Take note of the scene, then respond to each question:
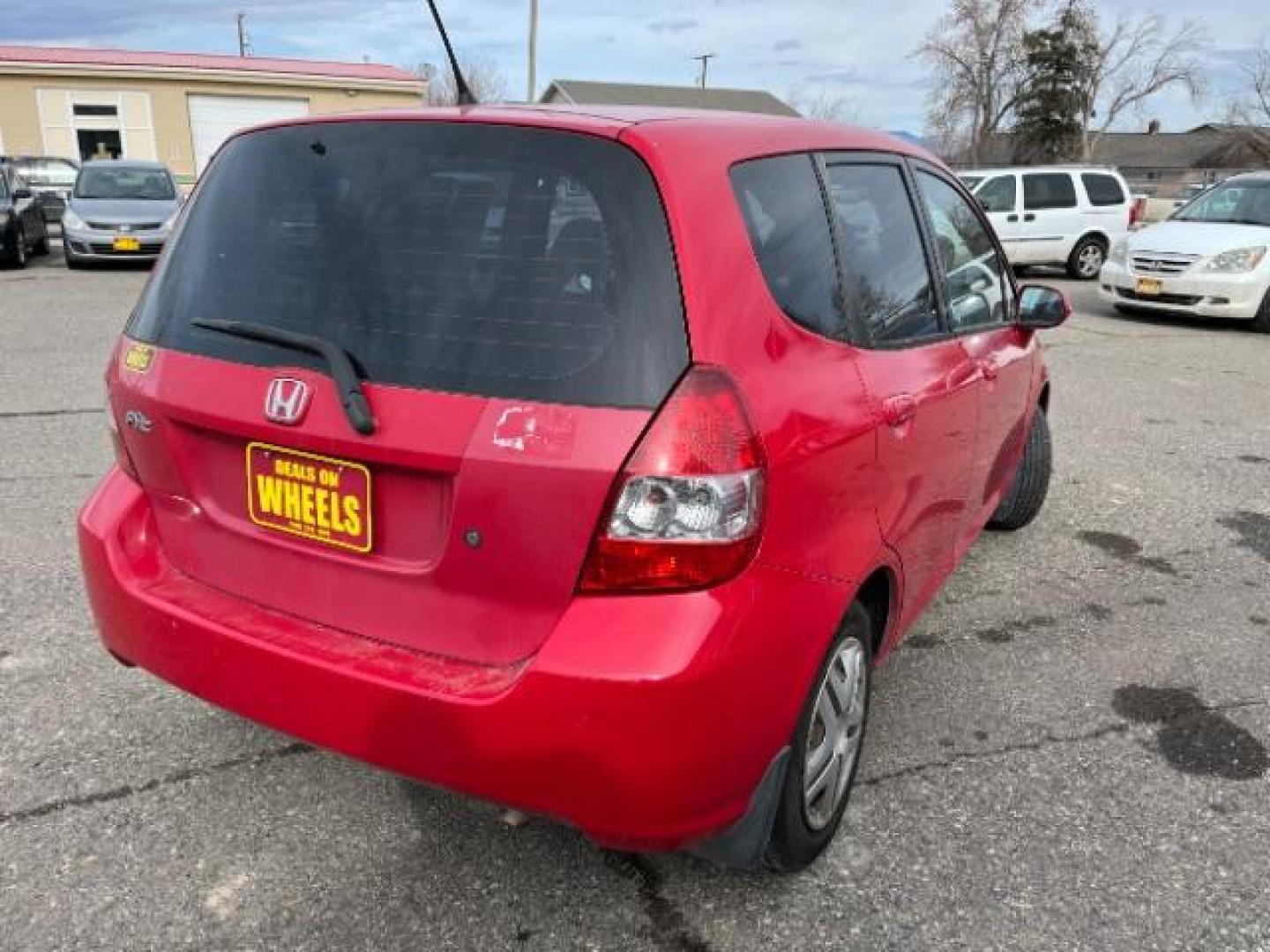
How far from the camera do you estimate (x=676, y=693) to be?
1813 mm

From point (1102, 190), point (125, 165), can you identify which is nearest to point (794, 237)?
point (125, 165)

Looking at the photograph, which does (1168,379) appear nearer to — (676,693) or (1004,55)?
(676,693)

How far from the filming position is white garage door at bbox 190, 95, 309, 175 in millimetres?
32656

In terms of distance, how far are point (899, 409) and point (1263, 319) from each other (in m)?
11.0

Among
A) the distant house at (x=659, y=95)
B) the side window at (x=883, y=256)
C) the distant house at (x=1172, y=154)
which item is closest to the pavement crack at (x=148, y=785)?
the side window at (x=883, y=256)

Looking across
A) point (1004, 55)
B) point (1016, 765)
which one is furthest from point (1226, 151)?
point (1016, 765)

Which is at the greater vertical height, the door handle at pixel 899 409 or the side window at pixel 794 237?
the side window at pixel 794 237

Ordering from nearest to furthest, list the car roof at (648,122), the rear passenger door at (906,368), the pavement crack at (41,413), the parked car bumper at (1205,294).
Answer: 1. the car roof at (648,122)
2. the rear passenger door at (906,368)
3. the pavement crack at (41,413)
4. the parked car bumper at (1205,294)

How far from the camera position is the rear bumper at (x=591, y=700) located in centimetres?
183

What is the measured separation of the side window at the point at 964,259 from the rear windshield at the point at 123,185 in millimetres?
14744

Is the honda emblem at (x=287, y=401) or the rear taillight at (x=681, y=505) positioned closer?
the rear taillight at (x=681, y=505)

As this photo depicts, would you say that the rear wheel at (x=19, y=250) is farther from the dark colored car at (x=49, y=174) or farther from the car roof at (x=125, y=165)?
the dark colored car at (x=49, y=174)

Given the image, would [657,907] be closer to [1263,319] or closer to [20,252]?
[1263,319]

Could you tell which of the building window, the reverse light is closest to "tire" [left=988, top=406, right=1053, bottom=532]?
the reverse light
